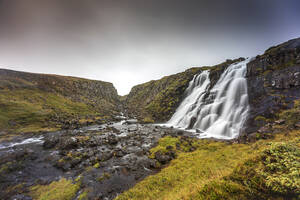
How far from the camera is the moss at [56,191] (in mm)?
7148

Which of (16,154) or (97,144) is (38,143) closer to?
(16,154)

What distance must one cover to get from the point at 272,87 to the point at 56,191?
29.8 metres

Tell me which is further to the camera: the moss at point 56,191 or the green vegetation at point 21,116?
the green vegetation at point 21,116

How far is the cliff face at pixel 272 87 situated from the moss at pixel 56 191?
19.8m

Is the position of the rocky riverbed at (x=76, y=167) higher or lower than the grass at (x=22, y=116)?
lower

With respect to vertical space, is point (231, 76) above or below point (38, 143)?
above

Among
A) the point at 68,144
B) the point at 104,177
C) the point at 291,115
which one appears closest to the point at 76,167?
the point at 104,177

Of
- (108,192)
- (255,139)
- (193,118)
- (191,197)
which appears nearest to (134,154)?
(108,192)

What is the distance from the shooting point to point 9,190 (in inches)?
311

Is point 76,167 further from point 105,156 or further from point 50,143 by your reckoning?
point 50,143

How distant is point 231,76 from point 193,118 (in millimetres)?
15453

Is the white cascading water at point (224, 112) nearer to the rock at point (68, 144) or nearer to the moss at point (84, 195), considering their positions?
the moss at point (84, 195)

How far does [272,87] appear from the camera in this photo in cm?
1698

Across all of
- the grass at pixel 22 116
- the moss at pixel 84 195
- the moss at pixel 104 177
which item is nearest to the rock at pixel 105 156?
the moss at pixel 104 177
